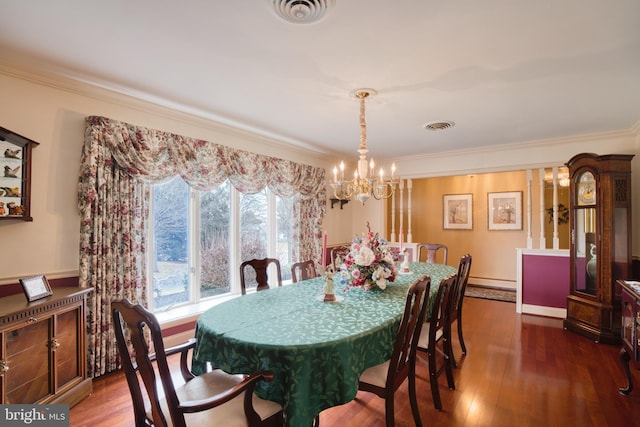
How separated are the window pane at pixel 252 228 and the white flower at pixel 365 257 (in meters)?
2.04

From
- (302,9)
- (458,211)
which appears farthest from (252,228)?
(458,211)

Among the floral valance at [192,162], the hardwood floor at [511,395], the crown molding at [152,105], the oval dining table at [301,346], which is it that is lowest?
the hardwood floor at [511,395]

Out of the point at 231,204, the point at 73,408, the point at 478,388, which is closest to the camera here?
the point at 73,408

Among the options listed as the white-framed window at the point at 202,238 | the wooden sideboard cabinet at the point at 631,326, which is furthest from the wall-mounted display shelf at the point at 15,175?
the wooden sideboard cabinet at the point at 631,326

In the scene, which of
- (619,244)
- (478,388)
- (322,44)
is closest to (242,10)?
(322,44)

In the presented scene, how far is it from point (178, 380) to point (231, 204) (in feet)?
6.54

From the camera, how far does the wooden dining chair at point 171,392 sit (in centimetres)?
118

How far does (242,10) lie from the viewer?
161 centimetres

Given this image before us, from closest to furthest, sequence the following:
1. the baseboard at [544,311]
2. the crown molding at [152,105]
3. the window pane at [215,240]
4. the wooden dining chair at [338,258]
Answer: the crown molding at [152,105] < the wooden dining chair at [338,258] < the window pane at [215,240] < the baseboard at [544,311]

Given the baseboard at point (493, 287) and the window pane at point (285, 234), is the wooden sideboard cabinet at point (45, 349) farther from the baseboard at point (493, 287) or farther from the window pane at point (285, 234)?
the baseboard at point (493, 287)

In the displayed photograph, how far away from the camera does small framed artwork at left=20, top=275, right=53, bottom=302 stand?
6.57 feet

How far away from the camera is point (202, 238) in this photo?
3.57 m

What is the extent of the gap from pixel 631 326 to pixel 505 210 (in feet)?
13.0

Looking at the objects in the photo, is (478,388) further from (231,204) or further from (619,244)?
(231,204)
